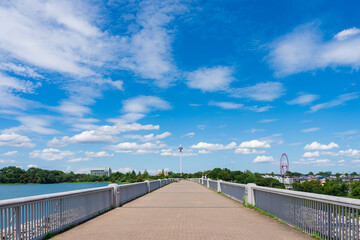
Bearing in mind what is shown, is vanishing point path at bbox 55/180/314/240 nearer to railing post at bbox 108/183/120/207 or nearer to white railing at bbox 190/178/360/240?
white railing at bbox 190/178/360/240

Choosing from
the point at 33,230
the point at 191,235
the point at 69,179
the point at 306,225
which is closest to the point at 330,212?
the point at 306,225

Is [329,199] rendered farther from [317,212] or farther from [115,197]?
[115,197]

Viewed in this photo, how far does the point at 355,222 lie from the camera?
6.07 meters

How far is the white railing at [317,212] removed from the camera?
6.07m

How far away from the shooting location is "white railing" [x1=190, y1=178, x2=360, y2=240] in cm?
607

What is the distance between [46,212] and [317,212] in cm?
675

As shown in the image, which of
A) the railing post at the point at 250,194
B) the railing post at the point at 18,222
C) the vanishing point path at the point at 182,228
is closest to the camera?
the railing post at the point at 18,222

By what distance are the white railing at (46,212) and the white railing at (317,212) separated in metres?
6.51

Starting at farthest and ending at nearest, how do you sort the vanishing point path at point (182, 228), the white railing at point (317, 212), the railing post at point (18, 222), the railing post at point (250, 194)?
the railing post at point (250, 194), the vanishing point path at point (182, 228), the railing post at point (18, 222), the white railing at point (317, 212)

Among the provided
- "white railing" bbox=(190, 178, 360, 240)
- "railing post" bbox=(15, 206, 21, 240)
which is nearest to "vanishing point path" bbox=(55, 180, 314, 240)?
"white railing" bbox=(190, 178, 360, 240)

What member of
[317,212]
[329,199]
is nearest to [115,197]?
[317,212]

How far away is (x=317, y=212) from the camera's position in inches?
293

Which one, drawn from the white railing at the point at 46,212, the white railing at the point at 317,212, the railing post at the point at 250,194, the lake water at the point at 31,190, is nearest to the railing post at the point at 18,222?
the white railing at the point at 46,212

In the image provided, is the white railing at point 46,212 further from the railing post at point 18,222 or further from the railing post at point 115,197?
the railing post at point 115,197
